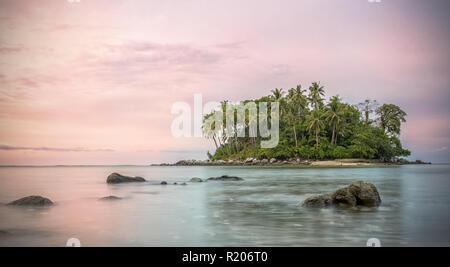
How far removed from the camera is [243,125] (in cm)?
7462

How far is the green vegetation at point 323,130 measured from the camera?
2490 inches

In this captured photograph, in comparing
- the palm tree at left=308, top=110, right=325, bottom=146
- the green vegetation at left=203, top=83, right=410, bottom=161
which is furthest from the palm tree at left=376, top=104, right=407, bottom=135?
the palm tree at left=308, top=110, right=325, bottom=146

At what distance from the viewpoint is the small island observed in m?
63.1

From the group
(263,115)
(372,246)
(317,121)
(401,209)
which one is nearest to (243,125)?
(263,115)

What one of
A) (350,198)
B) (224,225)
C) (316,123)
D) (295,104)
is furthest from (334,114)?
(224,225)

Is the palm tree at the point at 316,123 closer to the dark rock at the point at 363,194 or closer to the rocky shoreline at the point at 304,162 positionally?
the rocky shoreline at the point at 304,162

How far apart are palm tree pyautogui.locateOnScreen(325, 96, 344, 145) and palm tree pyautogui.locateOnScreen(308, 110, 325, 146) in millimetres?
1382

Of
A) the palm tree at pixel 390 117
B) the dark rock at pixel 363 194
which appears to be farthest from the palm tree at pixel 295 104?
the dark rock at pixel 363 194

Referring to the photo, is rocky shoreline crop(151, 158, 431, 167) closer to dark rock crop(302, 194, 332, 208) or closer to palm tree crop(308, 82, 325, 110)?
palm tree crop(308, 82, 325, 110)

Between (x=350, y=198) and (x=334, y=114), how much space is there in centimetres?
5307

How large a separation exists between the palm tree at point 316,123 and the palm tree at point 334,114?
1.38 meters

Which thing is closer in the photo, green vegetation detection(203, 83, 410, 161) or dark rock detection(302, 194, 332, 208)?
dark rock detection(302, 194, 332, 208)
